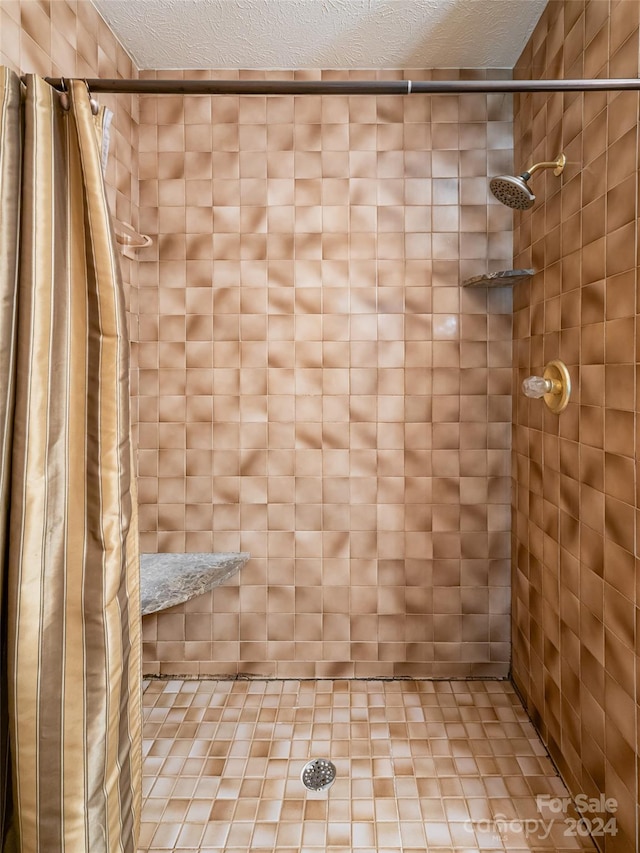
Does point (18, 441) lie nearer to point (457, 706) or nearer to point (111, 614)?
point (111, 614)

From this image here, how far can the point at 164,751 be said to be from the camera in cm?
177

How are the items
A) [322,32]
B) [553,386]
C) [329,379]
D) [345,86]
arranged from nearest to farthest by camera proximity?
[345,86], [553,386], [322,32], [329,379]

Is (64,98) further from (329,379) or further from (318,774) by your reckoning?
(318,774)

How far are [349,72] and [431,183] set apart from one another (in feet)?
1.74

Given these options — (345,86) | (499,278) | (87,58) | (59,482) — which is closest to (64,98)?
(345,86)

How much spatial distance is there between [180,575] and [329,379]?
0.92 m

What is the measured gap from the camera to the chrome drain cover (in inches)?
63.6

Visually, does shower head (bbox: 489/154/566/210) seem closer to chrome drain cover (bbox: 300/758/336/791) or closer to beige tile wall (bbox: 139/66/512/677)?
beige tile wall (bbox: 139/66/512/677)

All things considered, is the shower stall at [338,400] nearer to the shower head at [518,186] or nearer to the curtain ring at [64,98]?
the shower head at [518,186]

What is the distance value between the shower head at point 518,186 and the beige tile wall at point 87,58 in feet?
4.31

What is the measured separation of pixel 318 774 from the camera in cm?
166

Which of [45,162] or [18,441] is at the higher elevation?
[45,162]

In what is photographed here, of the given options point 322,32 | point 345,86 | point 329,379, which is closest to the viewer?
point 345,86

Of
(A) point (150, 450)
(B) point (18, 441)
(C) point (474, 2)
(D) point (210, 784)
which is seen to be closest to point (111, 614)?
(B) point (18, 441)
